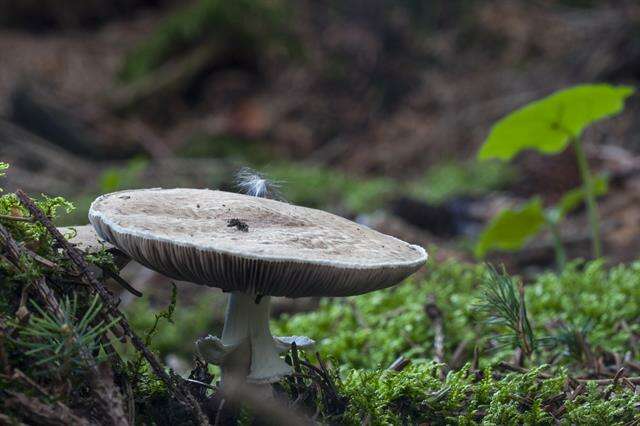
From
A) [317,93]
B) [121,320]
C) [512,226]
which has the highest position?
[121,320]

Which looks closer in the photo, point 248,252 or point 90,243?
point 248,252

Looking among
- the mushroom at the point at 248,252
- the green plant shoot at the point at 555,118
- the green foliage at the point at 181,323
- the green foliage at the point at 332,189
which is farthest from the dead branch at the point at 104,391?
the green foliage at the point at 332,189

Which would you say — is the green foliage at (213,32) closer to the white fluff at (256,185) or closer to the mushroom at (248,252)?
the white fluff at (256,185)

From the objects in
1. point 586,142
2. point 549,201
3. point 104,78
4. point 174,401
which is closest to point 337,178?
point 549,201

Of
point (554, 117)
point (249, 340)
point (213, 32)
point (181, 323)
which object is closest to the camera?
point (249, 340)

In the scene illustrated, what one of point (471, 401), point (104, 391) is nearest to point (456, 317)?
point (471, 401)

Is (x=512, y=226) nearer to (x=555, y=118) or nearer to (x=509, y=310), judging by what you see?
(x=555, y=118)

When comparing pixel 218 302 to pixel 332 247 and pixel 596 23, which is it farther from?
pixel 596 23
